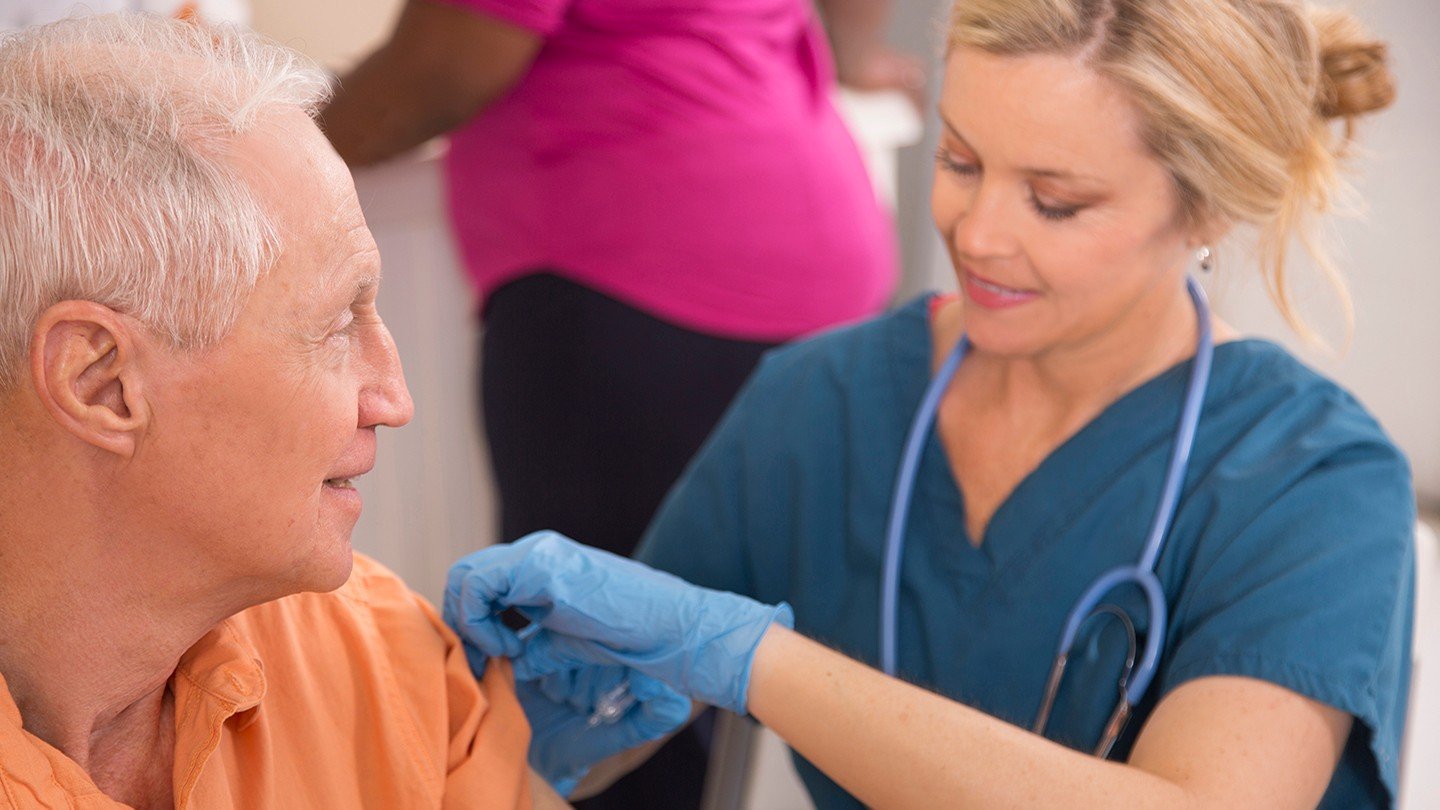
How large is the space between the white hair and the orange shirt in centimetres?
26

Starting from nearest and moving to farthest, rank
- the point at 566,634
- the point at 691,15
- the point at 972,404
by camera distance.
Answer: the point at 566,634
the point at 972,404
the point at 691,15

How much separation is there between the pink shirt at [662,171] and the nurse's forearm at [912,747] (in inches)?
25.3

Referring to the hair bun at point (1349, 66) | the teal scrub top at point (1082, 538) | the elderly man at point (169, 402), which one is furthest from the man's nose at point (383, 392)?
the hair bun at point (1349, 66)

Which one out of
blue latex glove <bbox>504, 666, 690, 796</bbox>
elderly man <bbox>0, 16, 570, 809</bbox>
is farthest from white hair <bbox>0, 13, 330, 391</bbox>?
blue latex glove <bbox>504, 666, 690, 796</bbox>

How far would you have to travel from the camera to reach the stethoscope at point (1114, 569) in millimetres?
1163

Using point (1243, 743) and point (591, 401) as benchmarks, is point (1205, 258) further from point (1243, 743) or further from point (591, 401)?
point (591, 401)

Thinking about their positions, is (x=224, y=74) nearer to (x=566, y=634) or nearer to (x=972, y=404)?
(x=566, y=634)

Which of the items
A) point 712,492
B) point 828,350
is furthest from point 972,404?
point 712,492

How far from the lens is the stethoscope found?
116 cm

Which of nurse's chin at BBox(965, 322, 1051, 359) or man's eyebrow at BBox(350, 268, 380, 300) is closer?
man's eyebrow at BBox(350, 268, 380, 300)

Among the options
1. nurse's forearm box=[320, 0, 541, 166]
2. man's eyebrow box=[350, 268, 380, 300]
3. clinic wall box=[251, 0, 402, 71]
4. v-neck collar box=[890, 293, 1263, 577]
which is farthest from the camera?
clinic wall box=[251, 0, 402, 71]

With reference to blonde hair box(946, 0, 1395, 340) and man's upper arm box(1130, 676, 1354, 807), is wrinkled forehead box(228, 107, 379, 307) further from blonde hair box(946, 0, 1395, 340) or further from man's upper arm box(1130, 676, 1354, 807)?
man's upper arm box(1130, 676, 1354, 807)

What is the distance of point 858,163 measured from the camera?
1.85 meters

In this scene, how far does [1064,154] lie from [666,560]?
0.54 m
